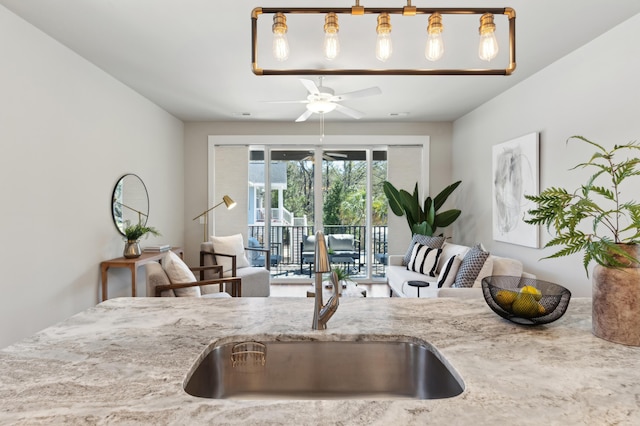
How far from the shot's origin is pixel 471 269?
3252mm

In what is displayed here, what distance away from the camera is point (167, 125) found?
5.04 meters

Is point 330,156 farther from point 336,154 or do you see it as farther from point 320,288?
point 320,288

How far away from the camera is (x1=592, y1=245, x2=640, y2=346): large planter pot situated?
1.03m

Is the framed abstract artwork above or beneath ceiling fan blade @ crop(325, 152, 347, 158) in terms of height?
beneath

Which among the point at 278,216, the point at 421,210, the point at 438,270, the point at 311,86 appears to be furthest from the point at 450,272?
the point at 278,216

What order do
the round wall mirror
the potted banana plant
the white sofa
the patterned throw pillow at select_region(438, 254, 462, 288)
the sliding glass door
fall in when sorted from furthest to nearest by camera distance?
1. the sliding glass door
2. the potted banana plant
3. the round wall mirror
4. the patterned throw pillow at select_region(438, 254, 462, 288)
5. the white sofa

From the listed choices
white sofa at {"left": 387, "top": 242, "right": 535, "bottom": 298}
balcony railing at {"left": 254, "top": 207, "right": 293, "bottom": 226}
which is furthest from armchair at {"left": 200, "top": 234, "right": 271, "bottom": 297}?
white sofa at {"left": 387, "top": 242, "right": 535, "bottom": 298}

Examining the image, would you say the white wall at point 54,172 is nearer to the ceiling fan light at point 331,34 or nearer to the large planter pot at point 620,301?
the ceiling fan light at point 331,34

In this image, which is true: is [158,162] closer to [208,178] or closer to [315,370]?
[208,178]

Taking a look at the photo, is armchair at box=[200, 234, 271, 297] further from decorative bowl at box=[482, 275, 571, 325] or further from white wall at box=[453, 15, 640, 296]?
decorative bowl at box=[482, 275, 571, 325]

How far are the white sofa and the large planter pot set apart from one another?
5.92 feet

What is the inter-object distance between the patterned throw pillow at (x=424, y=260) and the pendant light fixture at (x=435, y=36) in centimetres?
334

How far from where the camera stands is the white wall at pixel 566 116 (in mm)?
2541

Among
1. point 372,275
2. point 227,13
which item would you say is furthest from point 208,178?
point 227,13
